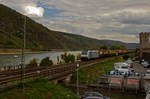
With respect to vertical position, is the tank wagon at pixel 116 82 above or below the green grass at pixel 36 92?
below

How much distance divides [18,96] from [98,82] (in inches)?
767

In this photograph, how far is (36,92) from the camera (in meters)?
19.5

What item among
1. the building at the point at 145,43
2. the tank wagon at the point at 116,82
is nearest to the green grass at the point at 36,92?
the tank wagon at the point at 116,82

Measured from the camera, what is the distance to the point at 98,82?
110 ft

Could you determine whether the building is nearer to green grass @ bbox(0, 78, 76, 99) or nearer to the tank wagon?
the tank wagon

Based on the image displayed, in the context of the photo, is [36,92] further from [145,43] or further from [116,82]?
[145,43]

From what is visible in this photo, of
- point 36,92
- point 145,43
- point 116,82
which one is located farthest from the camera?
point 145,43

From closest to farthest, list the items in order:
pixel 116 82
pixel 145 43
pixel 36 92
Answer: pixel 36 92 → pixel 116 82 → pixel 145 43

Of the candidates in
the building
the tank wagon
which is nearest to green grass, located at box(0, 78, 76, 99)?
the tank wagon

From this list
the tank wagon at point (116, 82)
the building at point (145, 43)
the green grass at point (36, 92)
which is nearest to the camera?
the green grass at point (36, 92)

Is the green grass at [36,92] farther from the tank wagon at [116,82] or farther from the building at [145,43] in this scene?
the building at [145,43]

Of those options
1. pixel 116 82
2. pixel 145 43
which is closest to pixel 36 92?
pixel 116 82

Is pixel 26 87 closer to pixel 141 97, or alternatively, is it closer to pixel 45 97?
pixel 45 97

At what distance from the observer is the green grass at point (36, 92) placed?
17172 mm
